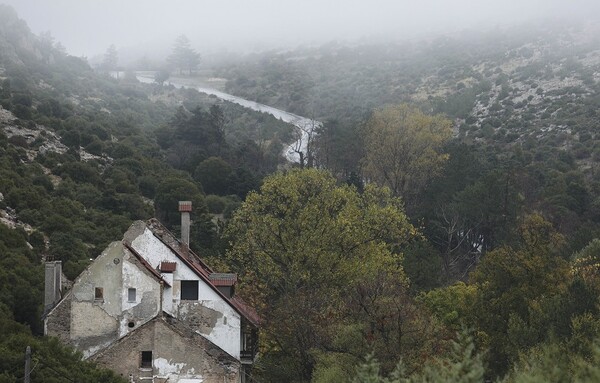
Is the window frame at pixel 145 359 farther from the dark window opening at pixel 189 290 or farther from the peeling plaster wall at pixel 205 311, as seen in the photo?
the dark window opening at pixel 189 290

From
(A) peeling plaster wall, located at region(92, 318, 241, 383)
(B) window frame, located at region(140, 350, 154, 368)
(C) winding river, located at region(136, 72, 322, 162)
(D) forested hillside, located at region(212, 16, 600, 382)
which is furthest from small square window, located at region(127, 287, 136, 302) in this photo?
(C) winding river, located at region(136, 72, 322, 162)

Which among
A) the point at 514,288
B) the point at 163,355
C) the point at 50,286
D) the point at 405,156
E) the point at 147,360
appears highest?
the point at 405,156

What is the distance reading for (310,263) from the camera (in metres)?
37.7

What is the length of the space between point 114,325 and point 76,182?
34.4 m

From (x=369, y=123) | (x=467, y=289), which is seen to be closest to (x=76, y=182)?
(x=369, y=123)

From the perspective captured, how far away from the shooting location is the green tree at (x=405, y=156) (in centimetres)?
6500

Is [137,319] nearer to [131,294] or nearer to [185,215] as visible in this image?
[131,294]

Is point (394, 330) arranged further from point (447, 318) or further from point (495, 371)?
point (447, 318)

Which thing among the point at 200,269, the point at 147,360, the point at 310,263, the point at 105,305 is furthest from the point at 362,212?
the point at 105,305

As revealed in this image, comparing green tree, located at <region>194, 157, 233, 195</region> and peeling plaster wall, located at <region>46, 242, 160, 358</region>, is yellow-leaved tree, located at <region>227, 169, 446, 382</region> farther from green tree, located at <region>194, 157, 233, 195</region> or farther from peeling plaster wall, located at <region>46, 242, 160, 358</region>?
green tree, located at <region>194, 157, 233, 195</region>

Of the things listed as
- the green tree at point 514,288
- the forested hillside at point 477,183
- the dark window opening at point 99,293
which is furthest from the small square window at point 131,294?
the green tree at point 514,288

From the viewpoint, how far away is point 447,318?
1483 inches

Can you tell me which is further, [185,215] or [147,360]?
[185,215]

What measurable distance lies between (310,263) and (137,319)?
10038mm
